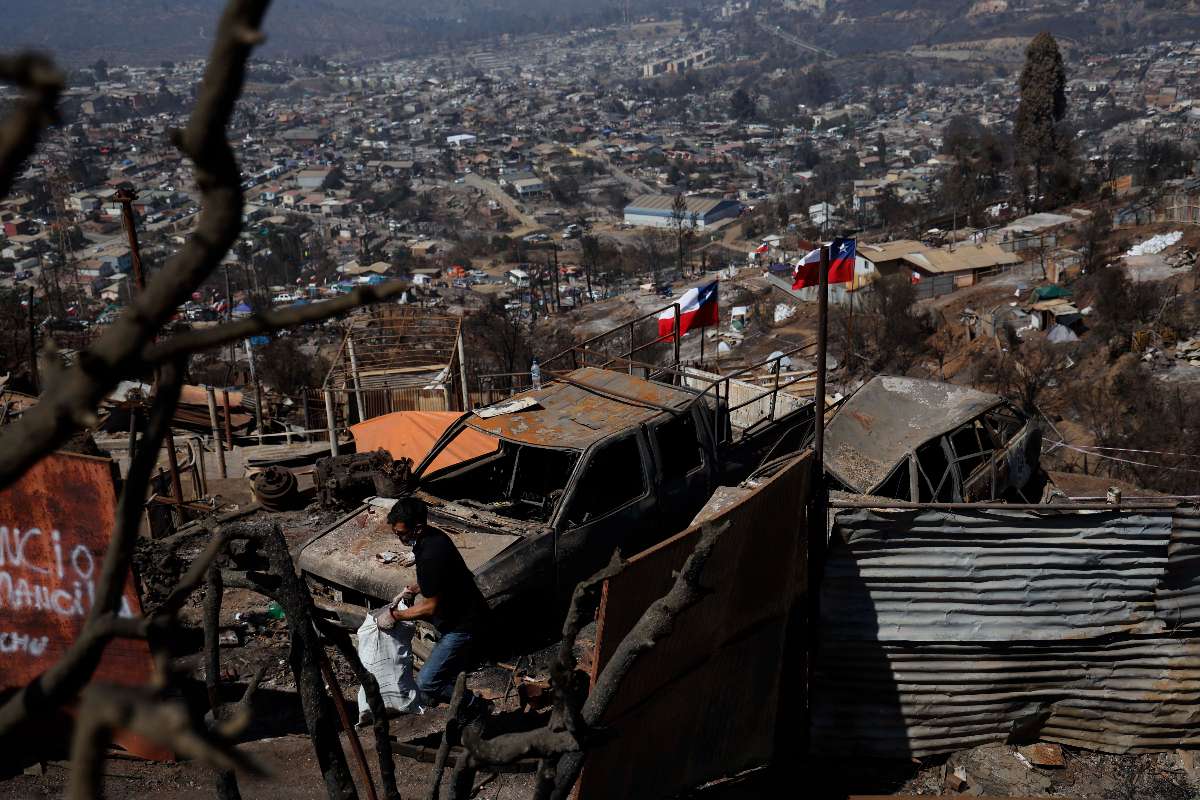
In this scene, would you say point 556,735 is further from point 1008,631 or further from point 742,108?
point 742,108

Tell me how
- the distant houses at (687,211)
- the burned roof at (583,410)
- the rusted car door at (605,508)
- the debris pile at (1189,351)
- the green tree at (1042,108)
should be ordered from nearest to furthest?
the rusted car door at (605,508)
the burned roof at (583,410)
the debris pile at (1189,351)
the green tree at (1042,108)
the distant houses at (687,211)

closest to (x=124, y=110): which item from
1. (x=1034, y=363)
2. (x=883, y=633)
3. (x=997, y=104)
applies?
(x=997, y=104)

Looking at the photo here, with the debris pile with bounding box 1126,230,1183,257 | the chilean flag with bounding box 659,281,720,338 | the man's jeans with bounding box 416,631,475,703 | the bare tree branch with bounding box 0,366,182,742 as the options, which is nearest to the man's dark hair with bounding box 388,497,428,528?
the man's jeans with bounding box 416,631,475,703

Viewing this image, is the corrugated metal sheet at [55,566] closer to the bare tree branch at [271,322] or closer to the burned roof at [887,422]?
the bare tree branch at [271,322]

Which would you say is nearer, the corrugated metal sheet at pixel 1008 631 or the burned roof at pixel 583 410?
the corrugated metal sheet at pixel 1008 631

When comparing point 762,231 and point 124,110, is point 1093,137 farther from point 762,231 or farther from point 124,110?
point 124,110

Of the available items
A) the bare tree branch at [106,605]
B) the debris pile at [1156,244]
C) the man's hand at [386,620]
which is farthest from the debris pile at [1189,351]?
the bare tree branch at [106,605]
